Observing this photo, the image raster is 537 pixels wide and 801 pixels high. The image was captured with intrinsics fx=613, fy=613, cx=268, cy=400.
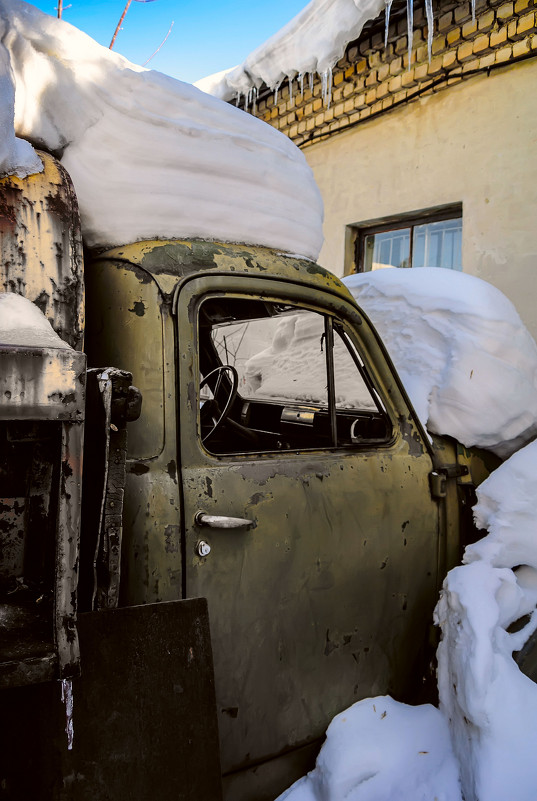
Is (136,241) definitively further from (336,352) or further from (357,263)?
(357,263)

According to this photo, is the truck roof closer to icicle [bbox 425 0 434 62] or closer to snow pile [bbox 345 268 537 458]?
snow pile [bbox 345 268 537 458]

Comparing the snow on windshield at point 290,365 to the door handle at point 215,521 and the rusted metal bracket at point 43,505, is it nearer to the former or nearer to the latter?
the door handle at point 215,521

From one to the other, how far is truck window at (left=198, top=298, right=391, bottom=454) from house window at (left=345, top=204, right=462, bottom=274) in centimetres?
278

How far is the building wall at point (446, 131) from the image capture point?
16.0 feet

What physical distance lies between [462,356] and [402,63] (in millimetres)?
4339

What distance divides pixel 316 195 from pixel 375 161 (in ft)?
14.1

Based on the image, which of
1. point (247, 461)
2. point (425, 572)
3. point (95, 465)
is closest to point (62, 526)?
point (95, 465)

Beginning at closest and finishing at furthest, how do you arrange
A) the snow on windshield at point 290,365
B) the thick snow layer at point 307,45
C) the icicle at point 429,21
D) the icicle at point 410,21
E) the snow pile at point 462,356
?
the snow pile at point 462,356
the snow on windshield at point 290,365
the icicle at point 429,21
the icicle at point 410,21
the thick snow layer at point 307,45

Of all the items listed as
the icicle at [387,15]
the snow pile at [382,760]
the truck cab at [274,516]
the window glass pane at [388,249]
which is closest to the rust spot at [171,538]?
the truck cab at [274,516]

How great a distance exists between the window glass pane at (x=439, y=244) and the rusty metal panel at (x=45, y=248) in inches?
177

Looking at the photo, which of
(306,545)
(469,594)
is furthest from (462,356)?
(306,545)

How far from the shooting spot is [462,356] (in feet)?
7.94

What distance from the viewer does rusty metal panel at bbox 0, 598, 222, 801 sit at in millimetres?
1388

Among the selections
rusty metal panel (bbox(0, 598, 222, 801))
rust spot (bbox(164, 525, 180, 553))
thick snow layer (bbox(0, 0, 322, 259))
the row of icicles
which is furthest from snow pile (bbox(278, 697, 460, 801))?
the row of icicles
